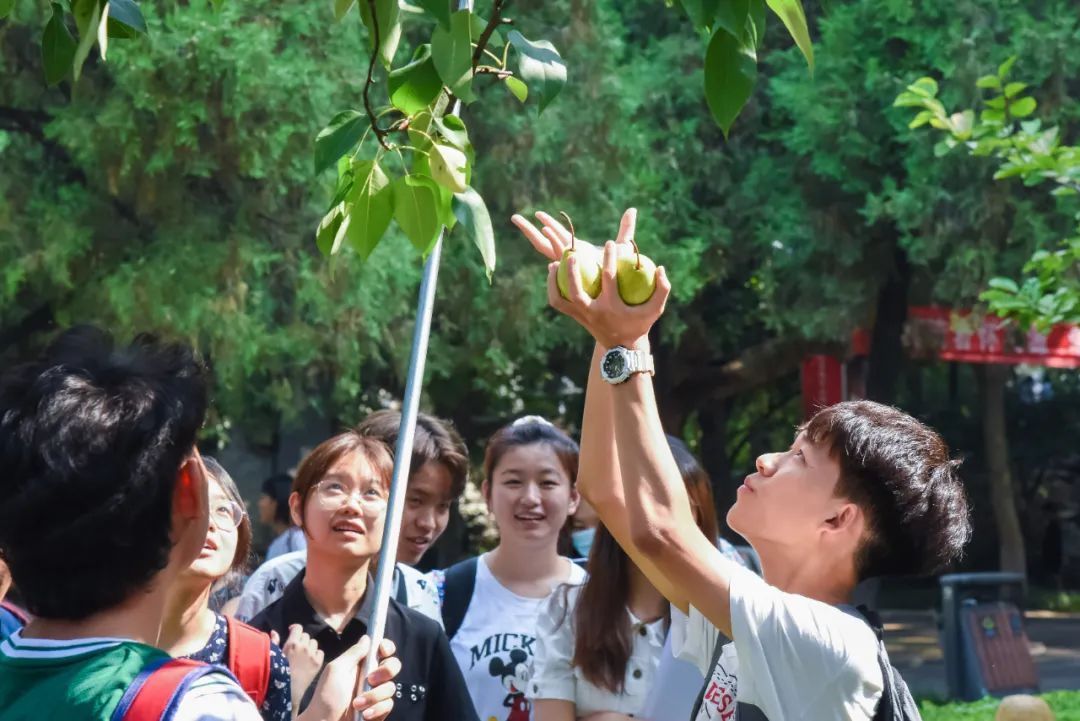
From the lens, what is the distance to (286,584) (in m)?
3.92

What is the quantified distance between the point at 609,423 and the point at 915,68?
12.1 m

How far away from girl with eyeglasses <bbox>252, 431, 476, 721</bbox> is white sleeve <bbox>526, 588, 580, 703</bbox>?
249 millimetres

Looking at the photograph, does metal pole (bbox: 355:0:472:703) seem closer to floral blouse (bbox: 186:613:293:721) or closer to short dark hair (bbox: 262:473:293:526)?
floral blouse (bbox: 186:613:293:721)

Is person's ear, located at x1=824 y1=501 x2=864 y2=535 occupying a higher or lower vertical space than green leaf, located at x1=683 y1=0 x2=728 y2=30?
lower

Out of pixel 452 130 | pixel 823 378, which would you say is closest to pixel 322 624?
pixel 452 130

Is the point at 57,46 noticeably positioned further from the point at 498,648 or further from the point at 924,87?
the point at 924,87

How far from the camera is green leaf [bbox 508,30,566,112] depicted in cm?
219

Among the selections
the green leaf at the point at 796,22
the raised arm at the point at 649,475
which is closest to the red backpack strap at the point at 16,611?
the raised arm at the point at 649,475

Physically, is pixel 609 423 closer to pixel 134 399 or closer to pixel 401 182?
pixel 401 182

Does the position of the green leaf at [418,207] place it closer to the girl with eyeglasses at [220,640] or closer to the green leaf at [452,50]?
the green leaf at [452,50]

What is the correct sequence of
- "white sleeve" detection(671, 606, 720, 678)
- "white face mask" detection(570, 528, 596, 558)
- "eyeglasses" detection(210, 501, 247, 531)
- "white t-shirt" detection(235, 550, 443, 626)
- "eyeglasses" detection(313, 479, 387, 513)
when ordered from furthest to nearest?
"white face mask" detection(570, 528, 596, 558) < "white t-shirt" detection(235, 550, 443, 626) < "eyeglasses" detection(313, 479, 387, 513) < "eyeglasses" detection(210, 501, 247, 531) < "white sleeve" detection(671, 606, 720, 678)

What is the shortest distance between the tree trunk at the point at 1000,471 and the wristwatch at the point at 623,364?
18.8 metres

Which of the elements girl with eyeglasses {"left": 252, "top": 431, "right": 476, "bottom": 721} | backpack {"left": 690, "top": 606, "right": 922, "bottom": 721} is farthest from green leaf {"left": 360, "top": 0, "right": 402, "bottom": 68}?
girl with eyeglasses {"left": 252, "top": 431, "right": 476, "bottom": 721}

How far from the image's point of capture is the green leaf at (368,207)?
2.29 metres
